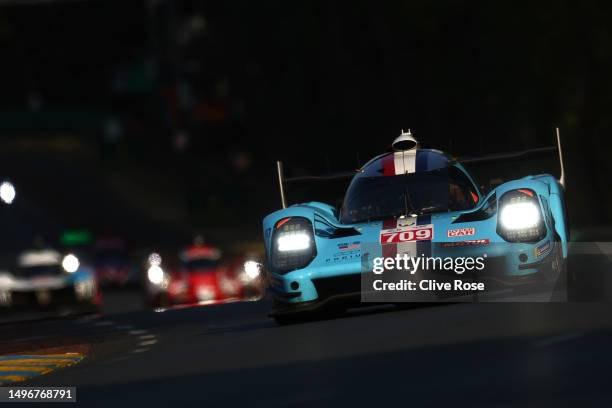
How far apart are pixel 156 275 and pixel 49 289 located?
1.99 metres

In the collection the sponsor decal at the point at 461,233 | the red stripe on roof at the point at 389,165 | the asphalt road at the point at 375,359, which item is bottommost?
the asphalt road at the point at 375,359

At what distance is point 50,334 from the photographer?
15453 mm

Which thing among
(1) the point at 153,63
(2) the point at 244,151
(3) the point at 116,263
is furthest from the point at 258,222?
(1) the point at 153,63

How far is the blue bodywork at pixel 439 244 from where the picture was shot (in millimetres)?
11633

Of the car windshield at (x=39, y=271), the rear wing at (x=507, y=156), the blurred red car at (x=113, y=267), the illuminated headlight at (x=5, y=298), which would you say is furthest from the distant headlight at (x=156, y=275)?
the blurred red car at (x=113, y=267)

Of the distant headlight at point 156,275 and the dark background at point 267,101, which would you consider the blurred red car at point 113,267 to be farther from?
the distant headlight at point 156,275

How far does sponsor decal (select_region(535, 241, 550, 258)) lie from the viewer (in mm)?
11640

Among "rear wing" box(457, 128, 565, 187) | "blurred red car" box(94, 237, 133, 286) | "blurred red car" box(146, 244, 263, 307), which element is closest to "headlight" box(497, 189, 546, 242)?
"rear wing" box(457, 128, 565, 187)

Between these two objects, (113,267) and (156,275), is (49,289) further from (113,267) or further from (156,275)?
(113,267)

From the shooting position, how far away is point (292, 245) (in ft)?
40.4

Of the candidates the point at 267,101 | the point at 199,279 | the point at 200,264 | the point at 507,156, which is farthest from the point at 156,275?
the point at 267,101

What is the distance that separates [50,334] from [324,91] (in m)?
54.5

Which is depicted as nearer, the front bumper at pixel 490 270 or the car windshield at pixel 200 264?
the front bumper at pixel 490 270

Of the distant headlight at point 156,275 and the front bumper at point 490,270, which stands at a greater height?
the distant headlight at point 156,275
